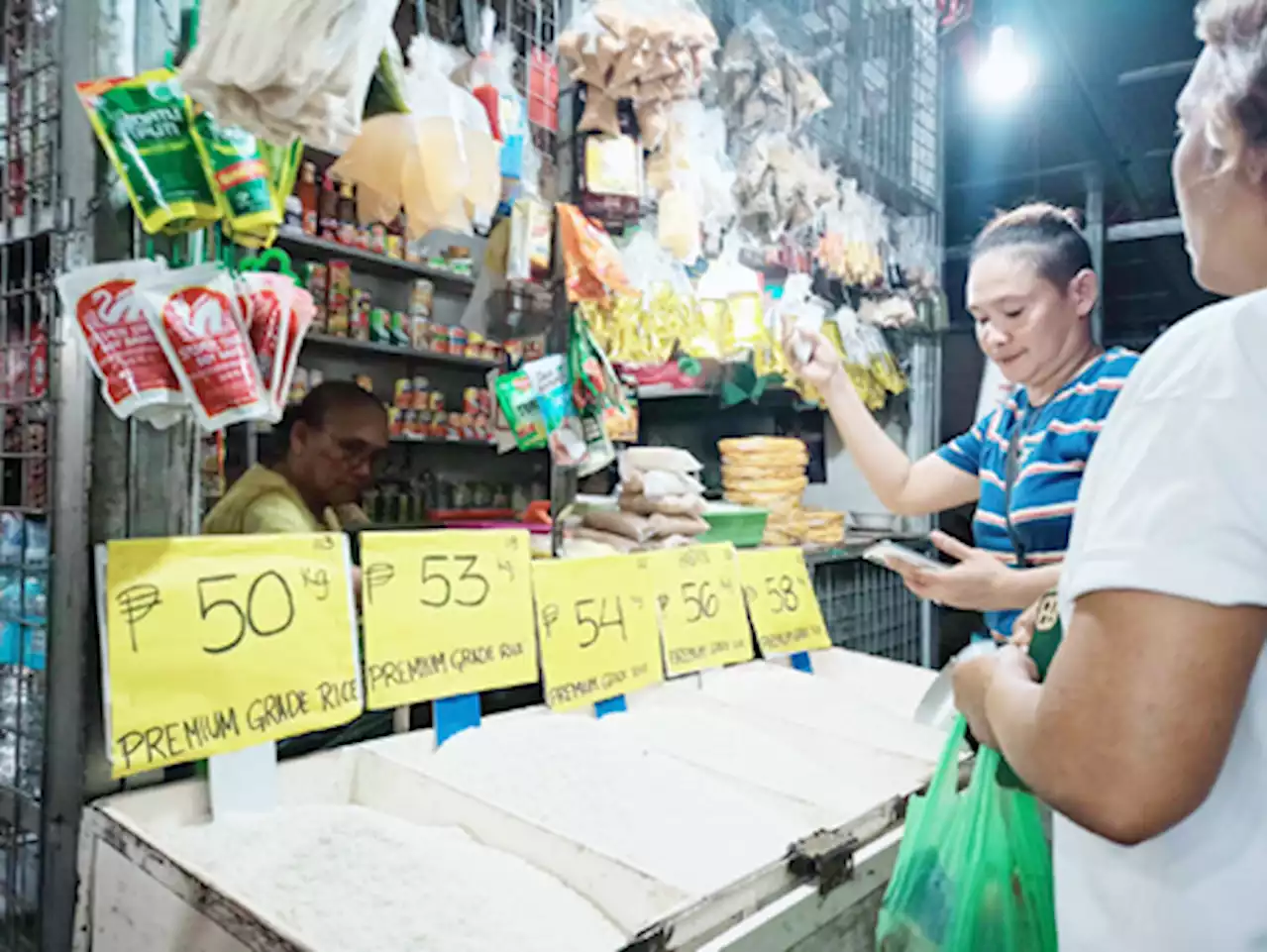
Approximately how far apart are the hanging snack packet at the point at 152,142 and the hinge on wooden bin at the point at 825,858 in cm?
97

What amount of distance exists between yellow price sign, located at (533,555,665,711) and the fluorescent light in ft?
10.6

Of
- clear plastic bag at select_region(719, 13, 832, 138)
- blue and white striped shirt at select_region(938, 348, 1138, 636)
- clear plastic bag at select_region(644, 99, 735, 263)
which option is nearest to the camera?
blue and white striped shirt at select_region(938, 348, 1138, 636)

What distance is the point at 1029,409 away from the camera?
4.95 ft

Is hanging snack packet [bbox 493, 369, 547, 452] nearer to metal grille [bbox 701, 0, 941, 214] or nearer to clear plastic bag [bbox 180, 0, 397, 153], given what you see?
clear plastic bag [bbox 180, 0, 397, 153]

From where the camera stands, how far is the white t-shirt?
49cm

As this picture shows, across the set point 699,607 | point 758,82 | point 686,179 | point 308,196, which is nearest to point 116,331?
point 699,607

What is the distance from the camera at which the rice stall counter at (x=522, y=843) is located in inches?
32.4

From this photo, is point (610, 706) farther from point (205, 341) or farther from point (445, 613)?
point (205, 341)

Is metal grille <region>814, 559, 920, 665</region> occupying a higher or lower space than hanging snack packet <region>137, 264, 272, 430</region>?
lower

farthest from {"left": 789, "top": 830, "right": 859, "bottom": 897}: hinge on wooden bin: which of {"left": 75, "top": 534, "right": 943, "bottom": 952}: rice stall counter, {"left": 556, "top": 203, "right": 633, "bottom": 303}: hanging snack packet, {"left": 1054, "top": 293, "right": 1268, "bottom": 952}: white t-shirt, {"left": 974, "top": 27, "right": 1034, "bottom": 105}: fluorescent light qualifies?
{"left": 974, "top": 27, "right": 1034, "bottom": 105}: fluorescent light

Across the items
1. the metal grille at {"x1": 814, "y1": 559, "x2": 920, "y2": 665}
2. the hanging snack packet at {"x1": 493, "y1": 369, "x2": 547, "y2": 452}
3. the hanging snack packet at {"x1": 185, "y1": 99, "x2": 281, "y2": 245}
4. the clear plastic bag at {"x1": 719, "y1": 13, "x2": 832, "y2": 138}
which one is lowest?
the metal grille at {"x1": 814, "y1": 559, "x2": 920, "y2": 665}

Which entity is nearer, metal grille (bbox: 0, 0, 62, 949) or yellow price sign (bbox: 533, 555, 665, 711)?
metal grille (bbox: 0, 0, 62, 949)

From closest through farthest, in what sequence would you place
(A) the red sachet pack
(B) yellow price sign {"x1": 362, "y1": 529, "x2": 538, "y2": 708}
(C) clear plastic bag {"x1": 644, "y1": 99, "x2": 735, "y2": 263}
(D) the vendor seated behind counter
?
(A) the red sachet pack, (B) yellow price sign {"x1": 362, "y1": 529, "x2": 538, "y2": 708}, (D) the vendor seated behind counter, (C) clear plastic bag {"x1": 644, "y1": 99, "x2": 735, "y2": 263}

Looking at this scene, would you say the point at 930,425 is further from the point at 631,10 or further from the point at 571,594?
the point at 571,594
